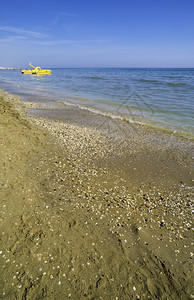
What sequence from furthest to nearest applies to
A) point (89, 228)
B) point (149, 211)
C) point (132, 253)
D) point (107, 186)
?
point (107, 186) → point (149, 211) → point (89, 228) → point (132, 253)

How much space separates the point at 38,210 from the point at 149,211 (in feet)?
10.1

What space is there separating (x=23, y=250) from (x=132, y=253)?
2328 millimetres

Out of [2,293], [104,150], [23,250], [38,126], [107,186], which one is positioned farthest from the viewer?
[38,126]

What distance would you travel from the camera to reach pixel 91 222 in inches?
182

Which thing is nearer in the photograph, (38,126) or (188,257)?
(188,257)

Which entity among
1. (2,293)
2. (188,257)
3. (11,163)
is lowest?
(188,257)

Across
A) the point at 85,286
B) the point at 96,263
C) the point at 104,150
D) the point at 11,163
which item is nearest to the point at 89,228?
the point at 96,263

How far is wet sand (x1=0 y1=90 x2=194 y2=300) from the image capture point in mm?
3297

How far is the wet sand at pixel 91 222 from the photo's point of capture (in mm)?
3297

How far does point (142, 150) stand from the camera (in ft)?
29.5

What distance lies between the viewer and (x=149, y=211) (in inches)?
202

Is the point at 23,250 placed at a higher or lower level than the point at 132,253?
higher

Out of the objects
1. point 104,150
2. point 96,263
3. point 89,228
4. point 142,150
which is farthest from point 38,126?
point 96,263

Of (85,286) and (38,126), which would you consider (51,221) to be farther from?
(38,126)
